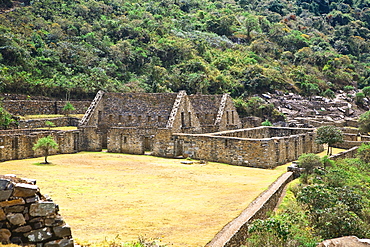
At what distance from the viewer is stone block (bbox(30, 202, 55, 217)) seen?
279 inches

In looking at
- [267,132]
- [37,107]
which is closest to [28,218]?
[267,132]

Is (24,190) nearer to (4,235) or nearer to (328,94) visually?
(4,235)

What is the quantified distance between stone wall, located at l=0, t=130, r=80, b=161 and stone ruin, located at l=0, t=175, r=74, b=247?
15.4 meters

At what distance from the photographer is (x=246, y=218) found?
11305mm

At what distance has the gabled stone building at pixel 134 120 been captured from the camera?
86.6 ft

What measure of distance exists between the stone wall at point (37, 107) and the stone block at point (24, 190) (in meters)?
→ 31.0

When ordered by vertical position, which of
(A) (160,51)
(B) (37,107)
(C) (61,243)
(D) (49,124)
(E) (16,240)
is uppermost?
(A) (160,51)

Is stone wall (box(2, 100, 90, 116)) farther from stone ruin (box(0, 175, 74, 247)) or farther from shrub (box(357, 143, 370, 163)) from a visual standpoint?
stone ruin (box(0, 175, 74, 247))

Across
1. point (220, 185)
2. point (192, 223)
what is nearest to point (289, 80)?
point (220, 185)

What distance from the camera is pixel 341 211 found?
472 inches

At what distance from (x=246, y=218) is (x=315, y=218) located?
2817 mm

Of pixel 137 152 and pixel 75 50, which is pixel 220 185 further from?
pixel 75 50

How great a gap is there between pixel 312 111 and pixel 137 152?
34805mm

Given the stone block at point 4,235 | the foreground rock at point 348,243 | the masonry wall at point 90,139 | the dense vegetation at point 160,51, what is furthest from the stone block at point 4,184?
the dense vegetation at point 160,51
